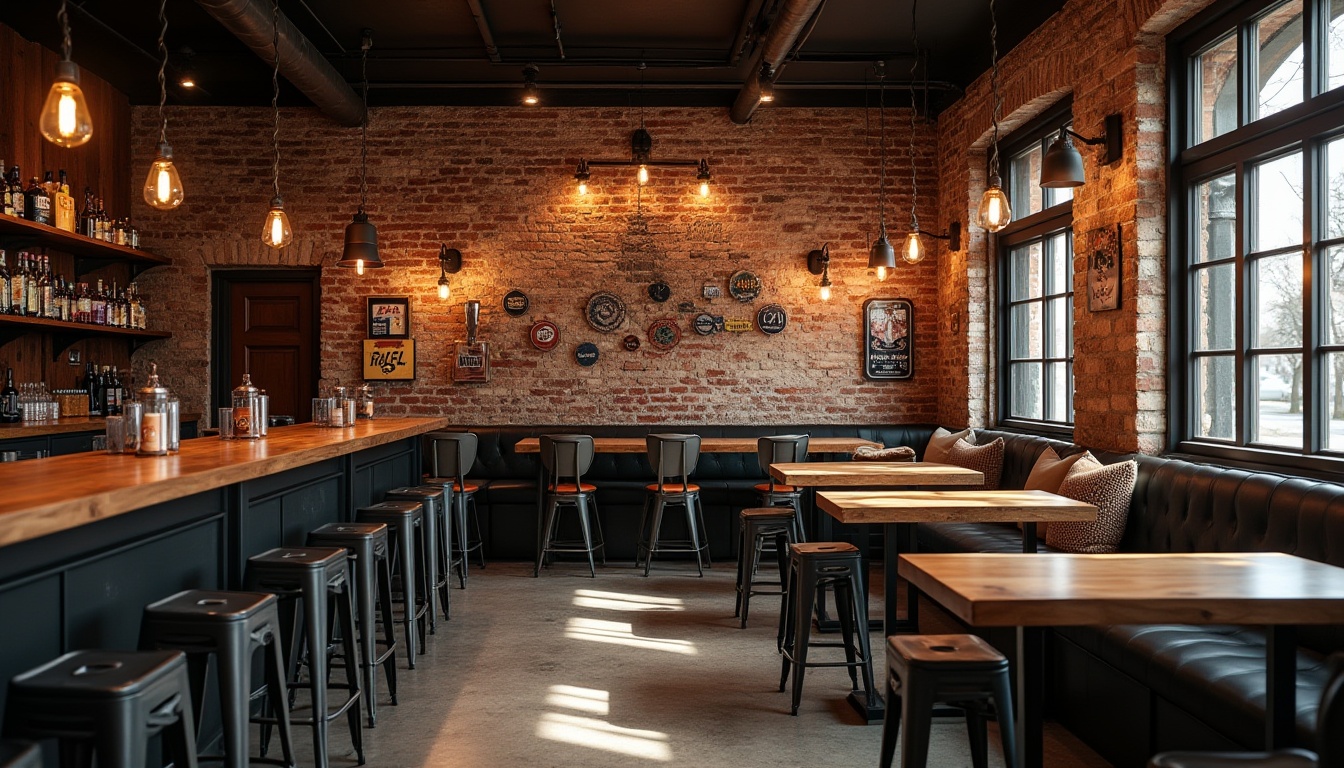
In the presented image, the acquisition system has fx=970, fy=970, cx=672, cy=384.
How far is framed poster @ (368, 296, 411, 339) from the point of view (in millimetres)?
7863

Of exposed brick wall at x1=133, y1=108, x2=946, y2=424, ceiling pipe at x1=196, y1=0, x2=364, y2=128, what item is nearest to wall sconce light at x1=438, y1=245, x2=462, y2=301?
exposed brick wall at x1=133, y1=108, x2=946, y2=424

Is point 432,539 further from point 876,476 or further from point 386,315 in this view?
point 386,315

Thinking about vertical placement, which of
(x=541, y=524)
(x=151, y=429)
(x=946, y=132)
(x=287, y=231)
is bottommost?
(x=541, y=524)

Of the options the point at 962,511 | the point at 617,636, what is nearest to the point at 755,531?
the point at 617,636

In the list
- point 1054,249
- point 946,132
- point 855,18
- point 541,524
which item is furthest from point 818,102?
point 541,524

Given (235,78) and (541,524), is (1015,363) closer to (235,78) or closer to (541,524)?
(541,524)

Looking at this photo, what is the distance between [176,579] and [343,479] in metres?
1.73

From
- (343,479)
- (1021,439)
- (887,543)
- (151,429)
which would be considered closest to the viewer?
(151,429)

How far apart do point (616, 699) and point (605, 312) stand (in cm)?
435

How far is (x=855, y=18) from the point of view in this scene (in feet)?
20.7

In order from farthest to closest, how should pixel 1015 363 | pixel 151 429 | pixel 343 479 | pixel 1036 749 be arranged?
pixel 1015 363 → pixel 343 479 → pixel 151 429 → pixel 1036 749

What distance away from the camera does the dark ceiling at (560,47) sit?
20.0ft

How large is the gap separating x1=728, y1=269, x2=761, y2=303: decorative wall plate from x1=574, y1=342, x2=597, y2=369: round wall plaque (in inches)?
48.2

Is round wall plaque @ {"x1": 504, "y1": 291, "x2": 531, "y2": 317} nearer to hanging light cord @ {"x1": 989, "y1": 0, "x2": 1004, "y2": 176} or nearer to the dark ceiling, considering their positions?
the dark ceiling
